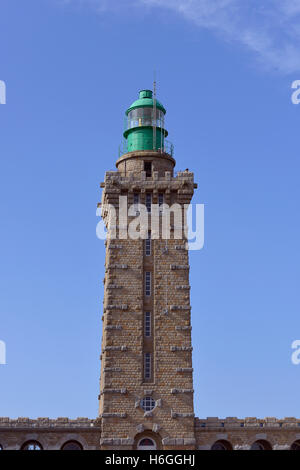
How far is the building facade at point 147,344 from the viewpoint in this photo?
4397cm

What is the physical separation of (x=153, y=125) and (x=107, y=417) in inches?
806

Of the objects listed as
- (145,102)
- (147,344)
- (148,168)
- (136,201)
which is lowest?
(147,344)

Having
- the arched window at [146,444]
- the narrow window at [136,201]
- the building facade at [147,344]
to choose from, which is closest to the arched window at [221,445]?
the building facade at [147,344]

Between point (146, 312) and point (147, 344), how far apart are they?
2.09 meters

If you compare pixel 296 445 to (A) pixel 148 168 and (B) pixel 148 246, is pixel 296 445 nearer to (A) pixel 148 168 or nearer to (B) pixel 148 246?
(B) pixel 148 246

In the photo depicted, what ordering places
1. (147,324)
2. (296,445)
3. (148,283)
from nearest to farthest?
(296,445), (147,324), (148,283)

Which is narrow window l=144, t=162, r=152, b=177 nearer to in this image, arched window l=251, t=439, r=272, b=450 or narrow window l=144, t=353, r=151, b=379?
narrow window l=144, t=353, r=151, b=379

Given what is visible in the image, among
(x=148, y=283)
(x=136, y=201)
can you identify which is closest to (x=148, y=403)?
(x=148, y=283)

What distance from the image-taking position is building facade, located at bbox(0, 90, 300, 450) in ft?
144

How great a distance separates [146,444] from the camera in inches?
1748

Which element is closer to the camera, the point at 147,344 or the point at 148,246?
the point at 147,344

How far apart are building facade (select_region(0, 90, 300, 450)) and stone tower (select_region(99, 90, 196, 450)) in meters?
0.06

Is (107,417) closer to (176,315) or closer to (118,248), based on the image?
(176,315)
